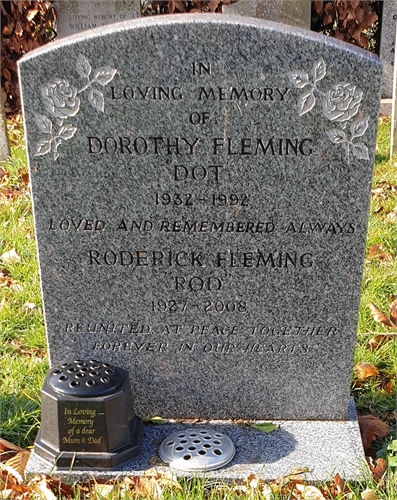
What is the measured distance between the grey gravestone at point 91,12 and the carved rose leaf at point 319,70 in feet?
19.3

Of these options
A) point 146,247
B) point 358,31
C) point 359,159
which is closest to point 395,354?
point 359,159

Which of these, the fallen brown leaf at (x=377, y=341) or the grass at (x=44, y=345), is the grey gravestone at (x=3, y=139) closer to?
the grass at (x=44, y=345)

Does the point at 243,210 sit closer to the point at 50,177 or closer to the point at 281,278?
the point at 281,278

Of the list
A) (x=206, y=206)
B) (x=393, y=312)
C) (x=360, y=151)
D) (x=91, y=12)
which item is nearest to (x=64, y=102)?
(x=206, y=206)

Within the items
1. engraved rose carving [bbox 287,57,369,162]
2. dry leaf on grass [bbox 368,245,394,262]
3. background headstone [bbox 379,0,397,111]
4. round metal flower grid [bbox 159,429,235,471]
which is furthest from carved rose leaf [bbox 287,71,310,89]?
background headstone [bbox 379,0,397,111]

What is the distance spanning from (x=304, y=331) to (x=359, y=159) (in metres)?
0.76

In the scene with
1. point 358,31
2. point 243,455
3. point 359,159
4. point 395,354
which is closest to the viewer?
point 359,159

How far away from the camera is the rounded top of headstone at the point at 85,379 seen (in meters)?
2.38

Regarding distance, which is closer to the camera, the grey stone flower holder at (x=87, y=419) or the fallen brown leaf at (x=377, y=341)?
the grey stone flower holder at (x=87, y=419)

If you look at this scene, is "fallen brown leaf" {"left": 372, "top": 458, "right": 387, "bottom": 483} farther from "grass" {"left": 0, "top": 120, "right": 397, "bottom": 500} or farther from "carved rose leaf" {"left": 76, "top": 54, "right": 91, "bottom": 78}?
"carved rose leaf" {"left": 76, "top": 54, "right": 91, "bottom": 78}

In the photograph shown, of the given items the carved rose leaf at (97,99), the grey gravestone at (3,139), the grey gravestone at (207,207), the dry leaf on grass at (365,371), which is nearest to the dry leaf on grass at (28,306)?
the grey gravestone at (207,207)

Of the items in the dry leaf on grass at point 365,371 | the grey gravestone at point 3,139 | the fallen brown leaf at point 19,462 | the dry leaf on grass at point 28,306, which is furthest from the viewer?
the grey gravestone at point 3,139

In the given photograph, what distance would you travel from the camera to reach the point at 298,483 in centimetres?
239

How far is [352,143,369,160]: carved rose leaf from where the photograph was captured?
2336 mm
